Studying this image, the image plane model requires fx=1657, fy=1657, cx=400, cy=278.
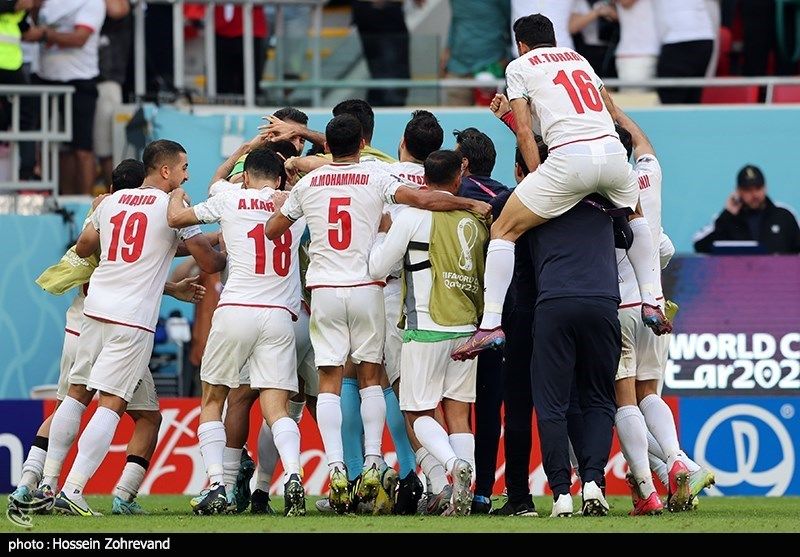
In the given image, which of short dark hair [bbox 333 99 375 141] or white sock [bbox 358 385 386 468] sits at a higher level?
short dark hair [bbox 333 99 375 141]

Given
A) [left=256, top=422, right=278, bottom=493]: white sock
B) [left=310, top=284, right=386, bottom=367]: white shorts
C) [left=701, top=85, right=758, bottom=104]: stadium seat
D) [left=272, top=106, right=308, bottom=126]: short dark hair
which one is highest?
[left=701, top=85, right=758, bottom=104]: stadium seat

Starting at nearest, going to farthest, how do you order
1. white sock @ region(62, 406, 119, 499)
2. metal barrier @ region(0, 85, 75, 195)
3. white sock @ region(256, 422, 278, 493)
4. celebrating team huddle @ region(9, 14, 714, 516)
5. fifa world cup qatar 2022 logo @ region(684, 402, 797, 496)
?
1. celebrating team huddle @ region(9, 14, 714, 516)
2. white sock @ region(62, 406, 119, 499)
3. white sock @ region(256, 422, 278, 493)
4. fifa world cup qatar 2022 logo @ region(684, 402, 797, 496)
5. metal barrier @ region(0, 85, 75, 195)

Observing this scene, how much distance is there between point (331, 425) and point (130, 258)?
176 cm

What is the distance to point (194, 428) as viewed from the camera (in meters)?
14.9

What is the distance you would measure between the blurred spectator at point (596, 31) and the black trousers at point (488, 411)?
22.8ft

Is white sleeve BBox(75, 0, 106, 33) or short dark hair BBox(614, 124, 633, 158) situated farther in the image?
white sleeve BBox(75, 0, 106, 33)

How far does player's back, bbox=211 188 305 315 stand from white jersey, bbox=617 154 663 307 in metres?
2.13

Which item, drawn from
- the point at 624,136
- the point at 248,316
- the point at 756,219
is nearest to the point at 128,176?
the point at 248,316

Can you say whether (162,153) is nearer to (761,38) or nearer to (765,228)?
(765,228)

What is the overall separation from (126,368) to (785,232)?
775cm

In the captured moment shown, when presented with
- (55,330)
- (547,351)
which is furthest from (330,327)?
(55,330)

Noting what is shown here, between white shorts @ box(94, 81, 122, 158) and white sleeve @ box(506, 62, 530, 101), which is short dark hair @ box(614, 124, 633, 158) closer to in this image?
white sleeve @ box(506, 62, 530, 101)

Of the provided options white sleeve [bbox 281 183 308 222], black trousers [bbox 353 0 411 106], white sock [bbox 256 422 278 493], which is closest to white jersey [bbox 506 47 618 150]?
white sleeve [bbox 281 183 308 222]

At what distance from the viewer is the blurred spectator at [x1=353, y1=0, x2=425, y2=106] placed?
16891 mm
